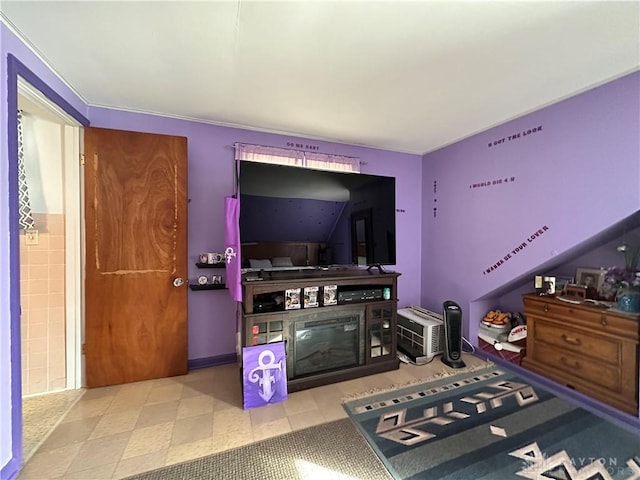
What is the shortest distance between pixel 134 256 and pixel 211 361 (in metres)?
1.19

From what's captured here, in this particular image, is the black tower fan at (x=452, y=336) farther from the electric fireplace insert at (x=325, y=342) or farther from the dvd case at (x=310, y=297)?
the dvd case at (x=310, y=297)

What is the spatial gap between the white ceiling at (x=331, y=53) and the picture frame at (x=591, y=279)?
143 centimetres

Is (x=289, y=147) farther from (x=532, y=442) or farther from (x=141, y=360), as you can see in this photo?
(x=532, y=442)

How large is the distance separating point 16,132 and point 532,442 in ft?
11.1

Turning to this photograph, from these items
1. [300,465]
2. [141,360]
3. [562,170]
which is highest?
[562,170]

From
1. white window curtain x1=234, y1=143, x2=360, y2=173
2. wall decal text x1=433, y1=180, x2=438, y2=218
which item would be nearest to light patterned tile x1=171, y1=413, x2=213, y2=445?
white window curtain x1=234, y1=143, x2=360, y2=173

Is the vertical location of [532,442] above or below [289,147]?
below

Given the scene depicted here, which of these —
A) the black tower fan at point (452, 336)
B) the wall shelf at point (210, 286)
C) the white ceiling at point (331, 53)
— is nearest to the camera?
the white ceiling at point (331, 53)

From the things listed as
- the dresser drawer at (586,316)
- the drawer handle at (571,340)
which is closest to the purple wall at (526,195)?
the dresser drawer at (586,316)

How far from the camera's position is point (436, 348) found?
8.28 ft

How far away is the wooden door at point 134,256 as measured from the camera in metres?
2.00

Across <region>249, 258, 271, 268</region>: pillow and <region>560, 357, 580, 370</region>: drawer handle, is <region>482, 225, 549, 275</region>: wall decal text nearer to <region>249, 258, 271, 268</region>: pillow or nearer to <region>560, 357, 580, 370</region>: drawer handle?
<region>560, 357, 580, 370</region>: drawer handle

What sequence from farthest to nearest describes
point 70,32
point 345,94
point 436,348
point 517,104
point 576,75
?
point 436,348
point 517,104
point 345,94
point 576,75
point 70,32

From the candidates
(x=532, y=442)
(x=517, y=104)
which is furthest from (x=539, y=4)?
(x=532, y=442)
